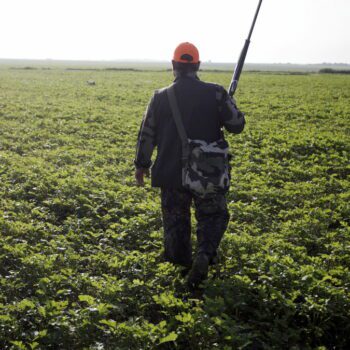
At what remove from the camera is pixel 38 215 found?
7230 mm

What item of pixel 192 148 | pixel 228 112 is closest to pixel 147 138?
pixel 192 148

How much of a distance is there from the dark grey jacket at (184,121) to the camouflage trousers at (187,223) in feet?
0.73

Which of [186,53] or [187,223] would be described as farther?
[187,223]

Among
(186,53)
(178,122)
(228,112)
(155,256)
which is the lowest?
(155,256)

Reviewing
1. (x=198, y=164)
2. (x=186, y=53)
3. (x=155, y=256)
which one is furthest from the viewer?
(x=155, y=256)

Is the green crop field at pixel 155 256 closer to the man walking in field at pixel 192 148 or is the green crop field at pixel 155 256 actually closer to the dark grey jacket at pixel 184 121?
the man walking in field at pixel 192 148

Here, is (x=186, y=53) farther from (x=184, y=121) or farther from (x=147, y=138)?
(x=147, y=138)

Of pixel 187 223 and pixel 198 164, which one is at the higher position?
pixel 198 164

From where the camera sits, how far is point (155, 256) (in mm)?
5582

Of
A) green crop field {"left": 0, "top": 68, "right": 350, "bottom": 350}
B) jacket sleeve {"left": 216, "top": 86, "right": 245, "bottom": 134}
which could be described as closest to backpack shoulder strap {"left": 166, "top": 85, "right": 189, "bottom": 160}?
jacket sleeve {"left": 216, "top": 86, "right": 245, "bottom": 134}

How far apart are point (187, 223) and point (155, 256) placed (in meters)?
0.78

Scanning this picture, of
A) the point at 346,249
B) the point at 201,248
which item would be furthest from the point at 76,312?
the point at 346,249

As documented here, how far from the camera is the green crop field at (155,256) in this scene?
4051 mm

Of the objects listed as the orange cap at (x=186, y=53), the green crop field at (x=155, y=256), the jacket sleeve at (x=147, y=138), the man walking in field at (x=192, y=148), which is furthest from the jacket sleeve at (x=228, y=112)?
the green crop field at (x=155, y=256)
